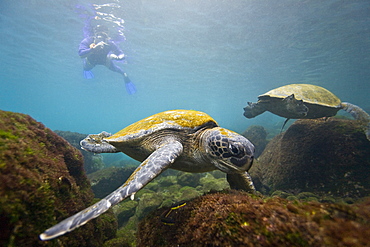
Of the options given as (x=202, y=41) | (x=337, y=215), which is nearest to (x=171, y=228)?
(x=337, y=215)

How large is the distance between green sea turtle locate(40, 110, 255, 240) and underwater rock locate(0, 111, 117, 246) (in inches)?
22.3

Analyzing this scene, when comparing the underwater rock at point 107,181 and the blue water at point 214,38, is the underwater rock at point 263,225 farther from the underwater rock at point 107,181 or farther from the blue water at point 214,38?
the blue water at point 214,38

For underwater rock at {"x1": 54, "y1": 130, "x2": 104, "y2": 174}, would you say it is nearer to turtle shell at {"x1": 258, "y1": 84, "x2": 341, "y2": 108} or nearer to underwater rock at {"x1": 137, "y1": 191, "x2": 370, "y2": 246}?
underwater rock at {"x1": 137, "y1": 191, "x2": 370, "y2": 246}

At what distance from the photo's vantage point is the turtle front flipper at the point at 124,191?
1.09 m

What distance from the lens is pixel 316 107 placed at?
Answer: 432 centimetres

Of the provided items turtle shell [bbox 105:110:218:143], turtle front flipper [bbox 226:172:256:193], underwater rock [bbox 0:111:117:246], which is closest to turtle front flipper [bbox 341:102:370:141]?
turtle front flipper [bbox 226:172:256:193]

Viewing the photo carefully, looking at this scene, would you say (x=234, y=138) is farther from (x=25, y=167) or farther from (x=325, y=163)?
(x=325, y=163)

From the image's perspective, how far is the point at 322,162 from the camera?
3.45m

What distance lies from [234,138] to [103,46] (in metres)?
21.0

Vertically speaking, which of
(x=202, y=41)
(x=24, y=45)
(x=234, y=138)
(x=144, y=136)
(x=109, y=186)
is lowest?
(x=109, y=186)

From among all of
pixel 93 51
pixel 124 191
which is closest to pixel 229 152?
pixel 124 191

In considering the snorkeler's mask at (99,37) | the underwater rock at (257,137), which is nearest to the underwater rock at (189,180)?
the underwater rock at (257,137)

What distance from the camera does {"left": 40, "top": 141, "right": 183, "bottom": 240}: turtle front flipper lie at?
42.9 inches

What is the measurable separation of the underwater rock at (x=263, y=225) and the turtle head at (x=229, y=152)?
795mm
